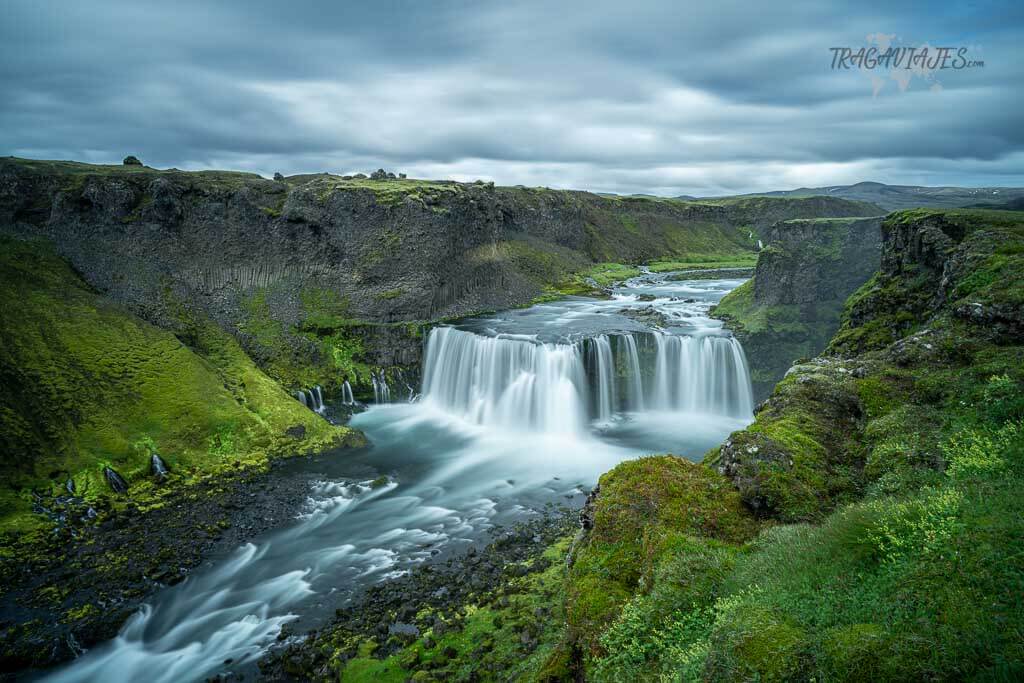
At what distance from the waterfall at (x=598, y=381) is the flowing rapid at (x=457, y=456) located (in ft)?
0.32

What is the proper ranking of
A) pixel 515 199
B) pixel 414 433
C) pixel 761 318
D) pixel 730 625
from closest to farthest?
pixel 730 625 → pixel 414 433 → pixel 761 318 → pixel 515 199

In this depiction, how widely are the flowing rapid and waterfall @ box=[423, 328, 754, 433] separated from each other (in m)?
0.10

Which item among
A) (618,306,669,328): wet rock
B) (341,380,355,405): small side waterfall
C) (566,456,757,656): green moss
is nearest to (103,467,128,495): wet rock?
(341,380,355,405): small side waterfall

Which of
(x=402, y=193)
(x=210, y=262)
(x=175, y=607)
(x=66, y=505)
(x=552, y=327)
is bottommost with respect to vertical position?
(x=175, y=607)

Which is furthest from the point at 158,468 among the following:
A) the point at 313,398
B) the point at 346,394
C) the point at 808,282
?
the point at 808,282

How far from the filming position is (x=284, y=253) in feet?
159

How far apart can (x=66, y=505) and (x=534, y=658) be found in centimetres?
2227

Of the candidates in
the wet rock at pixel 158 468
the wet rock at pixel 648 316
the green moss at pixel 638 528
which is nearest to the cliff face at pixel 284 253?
the wet rock at pixel 158 468

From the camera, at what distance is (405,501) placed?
79.2 ft

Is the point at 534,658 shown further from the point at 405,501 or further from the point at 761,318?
the point at 761,318

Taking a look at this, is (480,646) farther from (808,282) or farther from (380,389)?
(808,282)

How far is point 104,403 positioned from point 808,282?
158ft

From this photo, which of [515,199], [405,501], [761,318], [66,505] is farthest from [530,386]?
[515,199]

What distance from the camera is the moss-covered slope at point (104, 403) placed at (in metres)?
22.8
